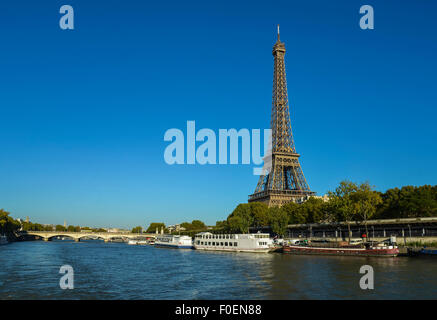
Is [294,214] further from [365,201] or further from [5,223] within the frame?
[5,223]

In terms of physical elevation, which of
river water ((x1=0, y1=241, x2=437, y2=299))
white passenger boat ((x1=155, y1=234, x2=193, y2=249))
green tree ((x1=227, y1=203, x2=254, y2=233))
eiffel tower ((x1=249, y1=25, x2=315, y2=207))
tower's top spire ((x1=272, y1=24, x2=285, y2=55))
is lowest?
white passenger boat ((x1=155, y1=234, x2=193, y2=249))

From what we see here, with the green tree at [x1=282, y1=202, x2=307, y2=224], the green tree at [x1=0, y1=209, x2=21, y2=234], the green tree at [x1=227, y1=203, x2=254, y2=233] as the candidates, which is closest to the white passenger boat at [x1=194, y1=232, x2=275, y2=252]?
the green tree at [x1=227, y1=203, x2=254, y2=233]

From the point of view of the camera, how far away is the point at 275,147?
452ft

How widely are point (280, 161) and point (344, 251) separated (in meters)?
67.4

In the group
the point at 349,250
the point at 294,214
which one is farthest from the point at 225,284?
the point at 294,214

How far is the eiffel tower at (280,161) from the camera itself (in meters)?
132

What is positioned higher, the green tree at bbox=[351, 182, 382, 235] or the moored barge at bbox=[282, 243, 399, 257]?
the green tree at bbox=[351, 182, 382, 235]

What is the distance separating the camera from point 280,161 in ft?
441

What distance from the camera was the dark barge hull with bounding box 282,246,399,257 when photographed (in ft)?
206

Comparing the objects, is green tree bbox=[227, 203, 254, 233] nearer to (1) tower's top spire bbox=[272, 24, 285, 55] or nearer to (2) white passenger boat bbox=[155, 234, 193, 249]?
(2) white passenger boat bbox=[155, 234, 193, 249]

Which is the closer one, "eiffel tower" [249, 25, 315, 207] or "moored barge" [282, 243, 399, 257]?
"moored barge" [282, 243, 399, 257]

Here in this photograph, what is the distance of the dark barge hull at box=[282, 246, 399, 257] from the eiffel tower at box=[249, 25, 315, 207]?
5127cm

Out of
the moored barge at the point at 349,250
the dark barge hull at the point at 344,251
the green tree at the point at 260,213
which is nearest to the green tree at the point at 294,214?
the green tree at the point at 260,213
